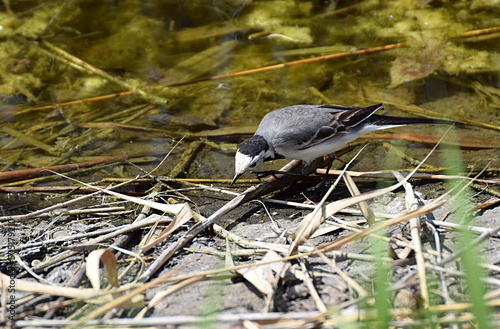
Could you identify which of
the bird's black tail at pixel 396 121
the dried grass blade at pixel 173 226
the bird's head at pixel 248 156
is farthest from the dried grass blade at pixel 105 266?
the bird's black tail at pixel 396 121

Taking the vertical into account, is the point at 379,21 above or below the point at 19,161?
above

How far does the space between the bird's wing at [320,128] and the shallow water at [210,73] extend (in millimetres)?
619

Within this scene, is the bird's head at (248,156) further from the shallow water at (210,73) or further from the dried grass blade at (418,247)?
the dried grass blade at (418,247)

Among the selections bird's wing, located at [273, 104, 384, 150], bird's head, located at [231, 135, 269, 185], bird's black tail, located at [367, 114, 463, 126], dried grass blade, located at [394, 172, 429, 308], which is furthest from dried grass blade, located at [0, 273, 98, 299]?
bird's black tail, located at [367, 114, 463, 126]

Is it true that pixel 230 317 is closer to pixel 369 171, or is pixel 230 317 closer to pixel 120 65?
pixel 369 171

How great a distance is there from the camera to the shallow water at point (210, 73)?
18.4ft

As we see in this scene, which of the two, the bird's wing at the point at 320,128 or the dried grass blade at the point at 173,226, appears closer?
the dried grass blade at the point at 173,226

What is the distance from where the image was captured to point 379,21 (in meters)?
7.76

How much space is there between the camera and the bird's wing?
4.48 meters

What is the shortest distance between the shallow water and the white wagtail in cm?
55

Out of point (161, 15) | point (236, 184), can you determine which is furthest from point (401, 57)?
point (161, 15)

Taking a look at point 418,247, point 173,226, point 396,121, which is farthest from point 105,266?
point 396,121

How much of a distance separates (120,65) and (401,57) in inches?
185

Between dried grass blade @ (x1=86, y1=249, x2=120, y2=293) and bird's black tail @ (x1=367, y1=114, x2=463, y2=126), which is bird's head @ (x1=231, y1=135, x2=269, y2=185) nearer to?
bird's black tail @ (x1=367, y1=114, x2=463, y2=126)
